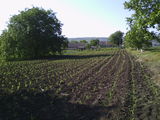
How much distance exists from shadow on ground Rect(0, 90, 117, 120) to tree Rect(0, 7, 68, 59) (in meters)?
26.0

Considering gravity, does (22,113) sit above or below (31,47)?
below

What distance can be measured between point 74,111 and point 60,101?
1214 mm

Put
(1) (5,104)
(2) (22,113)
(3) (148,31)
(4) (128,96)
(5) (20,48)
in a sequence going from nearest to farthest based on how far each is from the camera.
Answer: (2) (22,113) < (1) (5,104) < (4) (128,96) < (3) (148,31) < (5) (20,48)

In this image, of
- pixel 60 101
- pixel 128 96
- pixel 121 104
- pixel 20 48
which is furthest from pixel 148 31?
pixel 20 48

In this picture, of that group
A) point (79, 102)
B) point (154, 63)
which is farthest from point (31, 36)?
point (79, 102)

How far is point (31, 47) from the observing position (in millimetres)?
34031

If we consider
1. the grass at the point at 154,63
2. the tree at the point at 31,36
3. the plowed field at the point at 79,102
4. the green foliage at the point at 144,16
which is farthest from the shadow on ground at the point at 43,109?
the tree at the point at 31,36

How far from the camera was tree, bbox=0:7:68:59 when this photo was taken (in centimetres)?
3209

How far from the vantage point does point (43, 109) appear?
647cm

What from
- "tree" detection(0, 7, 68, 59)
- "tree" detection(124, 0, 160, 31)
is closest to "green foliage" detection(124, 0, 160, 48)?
"tree" detection(124, 0, 160, 31)

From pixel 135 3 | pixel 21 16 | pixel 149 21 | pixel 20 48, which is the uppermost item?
pixel 21 16

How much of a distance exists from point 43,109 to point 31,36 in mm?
29046

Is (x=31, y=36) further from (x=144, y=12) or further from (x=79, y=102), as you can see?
(x=79, y=102)

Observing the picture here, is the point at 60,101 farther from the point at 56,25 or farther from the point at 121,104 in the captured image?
the point at 56,25
